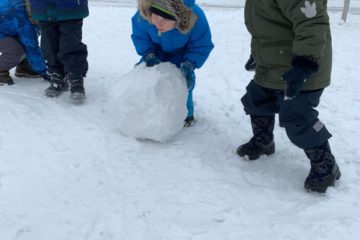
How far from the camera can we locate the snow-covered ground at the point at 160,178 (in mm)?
2152

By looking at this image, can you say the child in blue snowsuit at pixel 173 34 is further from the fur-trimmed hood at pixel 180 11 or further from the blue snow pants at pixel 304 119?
the blue snow pants at pixel 304 119

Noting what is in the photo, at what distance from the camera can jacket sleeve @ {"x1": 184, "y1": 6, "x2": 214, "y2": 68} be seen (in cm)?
303

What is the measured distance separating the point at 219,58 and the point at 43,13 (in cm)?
228

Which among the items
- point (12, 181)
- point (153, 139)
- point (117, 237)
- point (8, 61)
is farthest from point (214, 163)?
point (8, 61)

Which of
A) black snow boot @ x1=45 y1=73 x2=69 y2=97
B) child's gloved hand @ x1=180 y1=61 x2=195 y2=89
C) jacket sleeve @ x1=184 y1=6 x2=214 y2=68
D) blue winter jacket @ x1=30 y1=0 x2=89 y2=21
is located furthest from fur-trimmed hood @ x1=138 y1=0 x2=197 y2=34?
black snow boot @ x1=45 y1=73 x2=69 y2=97

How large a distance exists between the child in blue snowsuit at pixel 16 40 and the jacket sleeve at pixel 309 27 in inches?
102

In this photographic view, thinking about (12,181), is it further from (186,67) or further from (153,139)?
(186,67)

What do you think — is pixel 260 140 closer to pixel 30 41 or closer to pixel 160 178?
pixel 160 178

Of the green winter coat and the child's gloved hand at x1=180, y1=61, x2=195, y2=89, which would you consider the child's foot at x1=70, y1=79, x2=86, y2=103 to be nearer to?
the child's gloved hand at x1=180, y1=61, x2=195, y2=89

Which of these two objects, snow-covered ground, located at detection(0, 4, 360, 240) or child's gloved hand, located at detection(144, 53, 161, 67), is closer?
snow-covered ground, located at detection(0, 4, 360, 240)

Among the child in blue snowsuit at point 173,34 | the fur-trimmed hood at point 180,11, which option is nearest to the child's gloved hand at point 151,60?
the child in blue snowsuit at point 173,34

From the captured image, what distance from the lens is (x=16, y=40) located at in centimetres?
393

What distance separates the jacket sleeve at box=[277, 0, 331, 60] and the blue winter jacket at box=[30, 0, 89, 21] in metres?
2.00

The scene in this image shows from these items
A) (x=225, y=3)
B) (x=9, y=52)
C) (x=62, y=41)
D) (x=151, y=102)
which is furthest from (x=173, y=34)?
(x=225, y=3)
